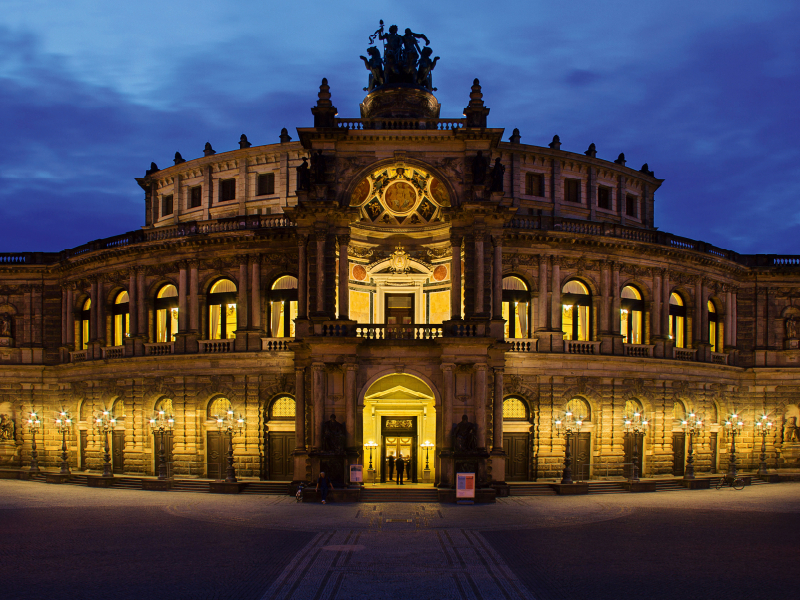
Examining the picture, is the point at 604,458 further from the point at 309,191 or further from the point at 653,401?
the point at 309,191

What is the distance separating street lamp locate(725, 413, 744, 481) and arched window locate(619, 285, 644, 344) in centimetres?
854

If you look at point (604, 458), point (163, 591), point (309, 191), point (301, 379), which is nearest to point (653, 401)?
point (604, 458)

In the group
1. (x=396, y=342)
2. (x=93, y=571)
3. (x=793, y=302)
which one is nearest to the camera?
(x=93, y=571)

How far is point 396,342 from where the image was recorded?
39.4 m

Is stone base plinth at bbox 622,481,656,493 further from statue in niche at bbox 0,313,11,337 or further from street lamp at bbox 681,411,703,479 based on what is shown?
statue in niche at bbox 0,313,11,337

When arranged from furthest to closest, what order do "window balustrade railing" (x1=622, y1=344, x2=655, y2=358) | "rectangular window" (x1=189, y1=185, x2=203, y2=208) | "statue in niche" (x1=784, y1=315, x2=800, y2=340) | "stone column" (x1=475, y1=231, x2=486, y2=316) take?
1. "statue in niche" (x1=784, y1=315, x2=800, y2=340)
2. "rectangular window" (x1=189, y1=185, x2=203, y2=208)
3. "window balustrade railing" (x1=622, y1=344, x2=655, y2=358)
4. "stone column" (x1=475, y1=231, x2=486, y2=316)

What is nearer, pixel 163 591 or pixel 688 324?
pixel 163 591

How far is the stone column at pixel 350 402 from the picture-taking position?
126 ft

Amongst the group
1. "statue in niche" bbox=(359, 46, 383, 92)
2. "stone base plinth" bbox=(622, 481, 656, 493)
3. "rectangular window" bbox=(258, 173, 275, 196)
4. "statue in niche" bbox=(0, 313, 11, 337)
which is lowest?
"stone base plinth" bbox=(622, 481, 656, 493)

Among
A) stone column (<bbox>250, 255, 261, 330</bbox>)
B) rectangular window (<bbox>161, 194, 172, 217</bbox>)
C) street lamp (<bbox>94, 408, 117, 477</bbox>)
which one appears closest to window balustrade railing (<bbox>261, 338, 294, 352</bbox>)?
stone column (<bbox>250, 255, 261, 330</bbox>)

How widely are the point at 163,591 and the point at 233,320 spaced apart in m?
29.9

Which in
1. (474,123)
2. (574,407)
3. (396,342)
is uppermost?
(474,123)

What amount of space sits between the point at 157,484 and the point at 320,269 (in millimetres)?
16119

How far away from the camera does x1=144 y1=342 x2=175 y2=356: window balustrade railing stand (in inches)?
1881
